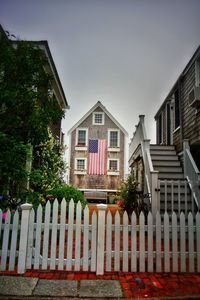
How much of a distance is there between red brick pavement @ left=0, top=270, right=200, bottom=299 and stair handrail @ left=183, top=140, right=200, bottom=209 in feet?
11.6

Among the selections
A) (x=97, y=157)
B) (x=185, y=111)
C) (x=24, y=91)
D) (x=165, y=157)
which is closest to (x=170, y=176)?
(x=165, y=157)

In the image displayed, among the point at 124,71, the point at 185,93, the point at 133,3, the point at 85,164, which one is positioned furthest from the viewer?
the point at 85,164

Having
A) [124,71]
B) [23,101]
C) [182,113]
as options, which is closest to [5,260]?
[23,101]

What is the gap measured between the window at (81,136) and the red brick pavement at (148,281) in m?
18.6

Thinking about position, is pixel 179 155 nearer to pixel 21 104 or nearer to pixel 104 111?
pixel 21 104

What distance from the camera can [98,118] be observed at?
23.2 metres

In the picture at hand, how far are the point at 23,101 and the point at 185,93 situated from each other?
22.3 ft

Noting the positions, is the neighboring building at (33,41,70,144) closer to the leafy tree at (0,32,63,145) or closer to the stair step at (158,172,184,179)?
the leafy tree at (0,32,63,145)

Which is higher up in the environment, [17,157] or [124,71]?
→ [124,71]

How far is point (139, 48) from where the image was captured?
35.6 ft

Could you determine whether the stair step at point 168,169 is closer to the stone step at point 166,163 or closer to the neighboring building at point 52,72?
the stone step at point 166,163

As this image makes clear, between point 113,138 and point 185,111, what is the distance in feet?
42.5

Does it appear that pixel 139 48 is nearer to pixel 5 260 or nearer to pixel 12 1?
pixel 12 1

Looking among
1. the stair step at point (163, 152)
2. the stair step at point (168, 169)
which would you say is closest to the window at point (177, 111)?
the stair step at point (163, 152)
